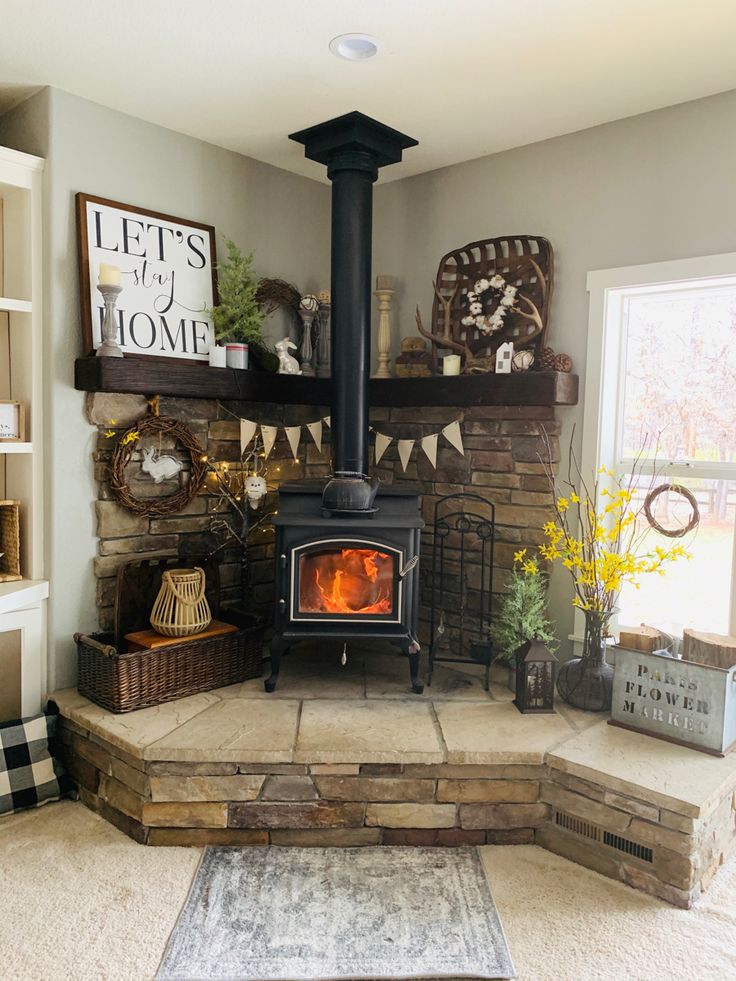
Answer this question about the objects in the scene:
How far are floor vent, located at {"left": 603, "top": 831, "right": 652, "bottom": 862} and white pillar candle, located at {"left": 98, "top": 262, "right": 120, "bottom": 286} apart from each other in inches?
101

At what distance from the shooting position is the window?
295 cm

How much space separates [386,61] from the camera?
261 cm

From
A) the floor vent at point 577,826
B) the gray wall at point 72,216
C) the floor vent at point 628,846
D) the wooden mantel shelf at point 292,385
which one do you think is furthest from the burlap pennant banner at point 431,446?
the floor vent at point 628,846

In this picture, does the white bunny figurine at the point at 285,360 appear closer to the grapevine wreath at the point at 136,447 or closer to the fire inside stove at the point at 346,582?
the grapevine wreath at the point at 136,447

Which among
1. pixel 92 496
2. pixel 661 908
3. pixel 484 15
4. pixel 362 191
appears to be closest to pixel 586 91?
pixel 484 15

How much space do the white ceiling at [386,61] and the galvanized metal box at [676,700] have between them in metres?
2.05

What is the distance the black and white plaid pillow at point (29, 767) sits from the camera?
2754mm

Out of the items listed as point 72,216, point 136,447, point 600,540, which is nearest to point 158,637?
point 136,447

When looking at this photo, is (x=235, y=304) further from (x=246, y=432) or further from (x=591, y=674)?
(x=591, y=674)

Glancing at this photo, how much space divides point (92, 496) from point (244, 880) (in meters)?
1.58

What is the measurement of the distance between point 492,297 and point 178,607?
194 centimetres

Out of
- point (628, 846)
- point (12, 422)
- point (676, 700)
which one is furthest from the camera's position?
point (12, 422)

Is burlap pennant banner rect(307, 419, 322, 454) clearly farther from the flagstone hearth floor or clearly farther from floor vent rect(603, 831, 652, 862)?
floor vent rect(603, 831, 652, 862)

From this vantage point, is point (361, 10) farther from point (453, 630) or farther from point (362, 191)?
point (453, 630)
